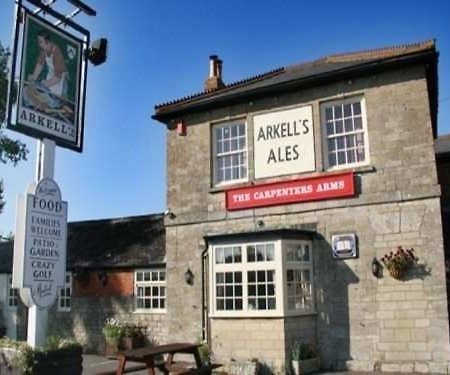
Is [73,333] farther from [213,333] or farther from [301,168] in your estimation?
[301,168]

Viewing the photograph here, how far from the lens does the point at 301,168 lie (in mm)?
13312

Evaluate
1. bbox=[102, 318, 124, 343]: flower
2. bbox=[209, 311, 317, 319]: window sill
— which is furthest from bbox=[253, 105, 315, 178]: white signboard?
bbox=[102, 318, 124, 343]: flower

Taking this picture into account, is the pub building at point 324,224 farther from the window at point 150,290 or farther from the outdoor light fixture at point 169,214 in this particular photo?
the window at point 150,290

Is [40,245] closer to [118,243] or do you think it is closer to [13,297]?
[118,243]

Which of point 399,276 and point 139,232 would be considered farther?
point 139,232

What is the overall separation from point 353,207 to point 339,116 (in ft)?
7.48

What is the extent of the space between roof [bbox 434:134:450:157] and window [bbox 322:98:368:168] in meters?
8.19

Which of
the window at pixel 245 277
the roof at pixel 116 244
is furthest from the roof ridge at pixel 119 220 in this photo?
the window at pixel 245 277

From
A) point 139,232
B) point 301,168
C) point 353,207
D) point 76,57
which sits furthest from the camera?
point 139,232

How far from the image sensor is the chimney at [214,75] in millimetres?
16984

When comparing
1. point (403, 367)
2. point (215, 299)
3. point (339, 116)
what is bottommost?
point (403, 367)

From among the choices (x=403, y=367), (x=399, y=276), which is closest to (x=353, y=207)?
(x=399, y=276)

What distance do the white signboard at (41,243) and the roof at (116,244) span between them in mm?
8589

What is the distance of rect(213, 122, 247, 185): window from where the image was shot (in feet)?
47.1
